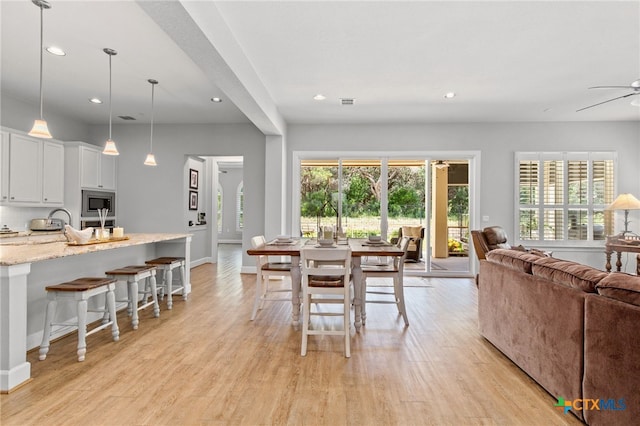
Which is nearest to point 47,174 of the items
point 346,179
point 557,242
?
point 346,179

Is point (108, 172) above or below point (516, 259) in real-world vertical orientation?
above

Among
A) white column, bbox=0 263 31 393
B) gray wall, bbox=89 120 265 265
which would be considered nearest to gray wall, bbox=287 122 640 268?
gray wall, bbox=89 120 265 265

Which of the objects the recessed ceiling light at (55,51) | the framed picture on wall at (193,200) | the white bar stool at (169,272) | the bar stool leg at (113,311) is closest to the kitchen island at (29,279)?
the white bar stool at (169,272)

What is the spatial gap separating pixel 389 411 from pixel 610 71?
447cm

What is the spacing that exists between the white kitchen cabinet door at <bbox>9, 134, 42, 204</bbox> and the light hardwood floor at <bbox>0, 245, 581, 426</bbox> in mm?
2995

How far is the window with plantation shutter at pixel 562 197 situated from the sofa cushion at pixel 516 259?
152 inches

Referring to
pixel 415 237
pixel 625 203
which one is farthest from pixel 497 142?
pixel 415 237

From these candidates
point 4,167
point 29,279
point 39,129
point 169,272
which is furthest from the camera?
point 4,167

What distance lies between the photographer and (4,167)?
470 centimetres

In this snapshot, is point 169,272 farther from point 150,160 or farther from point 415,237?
point 415,237

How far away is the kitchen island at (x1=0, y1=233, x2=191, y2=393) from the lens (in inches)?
87.3

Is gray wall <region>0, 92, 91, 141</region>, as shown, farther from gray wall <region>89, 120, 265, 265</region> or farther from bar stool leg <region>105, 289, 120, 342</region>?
bar stool leg <region>105, 289, 120, 342</region>

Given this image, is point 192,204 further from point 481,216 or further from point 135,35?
point 481,216

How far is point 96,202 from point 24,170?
1.25 meters
